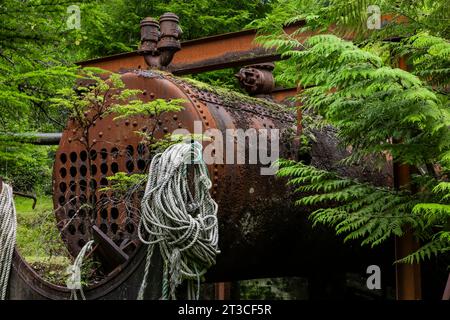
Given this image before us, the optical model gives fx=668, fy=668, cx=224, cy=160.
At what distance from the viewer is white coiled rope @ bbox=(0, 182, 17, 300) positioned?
527cm

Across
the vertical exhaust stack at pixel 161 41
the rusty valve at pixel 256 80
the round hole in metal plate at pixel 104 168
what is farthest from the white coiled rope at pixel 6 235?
the rusty valve at pixel 256 80

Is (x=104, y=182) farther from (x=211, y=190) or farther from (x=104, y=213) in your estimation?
(x=211, y=190)

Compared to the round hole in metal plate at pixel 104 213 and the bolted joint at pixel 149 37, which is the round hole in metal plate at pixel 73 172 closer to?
the round hole in metal plate at pixel 104 213

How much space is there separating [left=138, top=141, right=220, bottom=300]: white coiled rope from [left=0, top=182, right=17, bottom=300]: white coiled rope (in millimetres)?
1312

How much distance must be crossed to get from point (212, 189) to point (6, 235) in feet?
5.69

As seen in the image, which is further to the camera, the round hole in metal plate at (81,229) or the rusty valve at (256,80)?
the rusty valve at (256,80)

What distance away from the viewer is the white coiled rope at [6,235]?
5.27m

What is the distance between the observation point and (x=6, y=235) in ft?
17.6

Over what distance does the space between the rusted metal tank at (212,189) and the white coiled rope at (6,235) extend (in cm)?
7

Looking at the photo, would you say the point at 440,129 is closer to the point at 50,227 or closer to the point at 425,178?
the point at 425,178

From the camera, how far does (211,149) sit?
5.77 meters

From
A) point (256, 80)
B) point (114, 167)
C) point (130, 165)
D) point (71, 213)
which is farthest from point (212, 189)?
point (256, 80)

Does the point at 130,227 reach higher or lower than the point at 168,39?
lower

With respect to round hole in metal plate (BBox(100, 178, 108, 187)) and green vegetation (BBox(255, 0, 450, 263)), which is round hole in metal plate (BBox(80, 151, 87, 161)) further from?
green vegetation (BBox(255, 0, 450, 263))
